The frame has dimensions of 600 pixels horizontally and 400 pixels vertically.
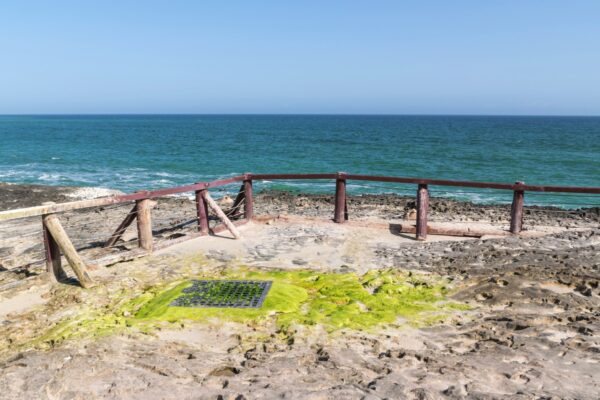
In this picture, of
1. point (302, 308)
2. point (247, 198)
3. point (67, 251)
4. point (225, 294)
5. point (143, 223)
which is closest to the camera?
point (302, 308)

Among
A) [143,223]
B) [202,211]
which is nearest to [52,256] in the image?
[143,223]

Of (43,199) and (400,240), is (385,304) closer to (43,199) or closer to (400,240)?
(400,240)

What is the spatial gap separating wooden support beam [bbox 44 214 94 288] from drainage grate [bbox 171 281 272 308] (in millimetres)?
1500

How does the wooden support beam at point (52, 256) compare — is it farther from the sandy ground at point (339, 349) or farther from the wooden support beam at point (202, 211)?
the wooden support beam at point (202, 211)

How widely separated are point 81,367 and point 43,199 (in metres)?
18.1

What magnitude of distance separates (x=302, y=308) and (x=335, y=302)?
484mm

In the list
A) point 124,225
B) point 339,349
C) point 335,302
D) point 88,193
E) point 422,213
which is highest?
point 422,213

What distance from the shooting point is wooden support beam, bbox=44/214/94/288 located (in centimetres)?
648

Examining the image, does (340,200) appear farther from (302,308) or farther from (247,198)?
(302,308)

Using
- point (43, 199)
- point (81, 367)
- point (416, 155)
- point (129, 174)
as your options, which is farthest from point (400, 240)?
point (416, 155)

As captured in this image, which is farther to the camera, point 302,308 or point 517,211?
point 517,211

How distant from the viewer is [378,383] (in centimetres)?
382

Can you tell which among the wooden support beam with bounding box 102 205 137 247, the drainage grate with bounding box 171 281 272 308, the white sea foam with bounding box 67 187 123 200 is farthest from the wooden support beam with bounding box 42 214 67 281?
the white sea foam with bounding box 67 187 123 200

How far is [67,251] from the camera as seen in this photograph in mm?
6512
